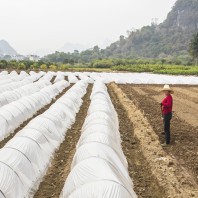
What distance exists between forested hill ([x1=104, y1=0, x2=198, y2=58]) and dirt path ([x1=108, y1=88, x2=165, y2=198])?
104253 millimetres

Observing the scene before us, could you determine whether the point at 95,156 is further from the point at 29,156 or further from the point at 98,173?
the point at 29,156

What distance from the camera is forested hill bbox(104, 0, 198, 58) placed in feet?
402

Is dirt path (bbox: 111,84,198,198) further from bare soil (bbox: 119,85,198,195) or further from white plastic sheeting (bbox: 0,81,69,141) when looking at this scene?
white plastic sheeting (bbox: 0,81,69,141)

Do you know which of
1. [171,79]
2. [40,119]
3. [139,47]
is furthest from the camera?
[139,47]

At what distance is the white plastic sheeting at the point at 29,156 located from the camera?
7695 mm

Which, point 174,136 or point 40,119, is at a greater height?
point 40,119

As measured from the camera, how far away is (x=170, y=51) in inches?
4697

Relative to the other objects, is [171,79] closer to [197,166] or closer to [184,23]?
[197,166]

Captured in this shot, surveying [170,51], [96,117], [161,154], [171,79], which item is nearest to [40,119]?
[96,117]

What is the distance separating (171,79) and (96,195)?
35.3 meters

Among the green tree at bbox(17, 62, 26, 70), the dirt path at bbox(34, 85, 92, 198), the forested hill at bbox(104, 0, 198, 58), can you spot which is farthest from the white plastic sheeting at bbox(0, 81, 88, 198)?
the forested hill at bbox(104, 0, 198, 58)

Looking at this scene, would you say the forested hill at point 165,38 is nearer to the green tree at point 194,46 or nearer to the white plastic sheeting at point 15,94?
the green tree at point 194,46

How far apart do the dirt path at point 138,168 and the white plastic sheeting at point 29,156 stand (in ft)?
7.19

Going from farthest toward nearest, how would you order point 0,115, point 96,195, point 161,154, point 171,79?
point 171,79, point 0,115, point 161,154, point 96,195
